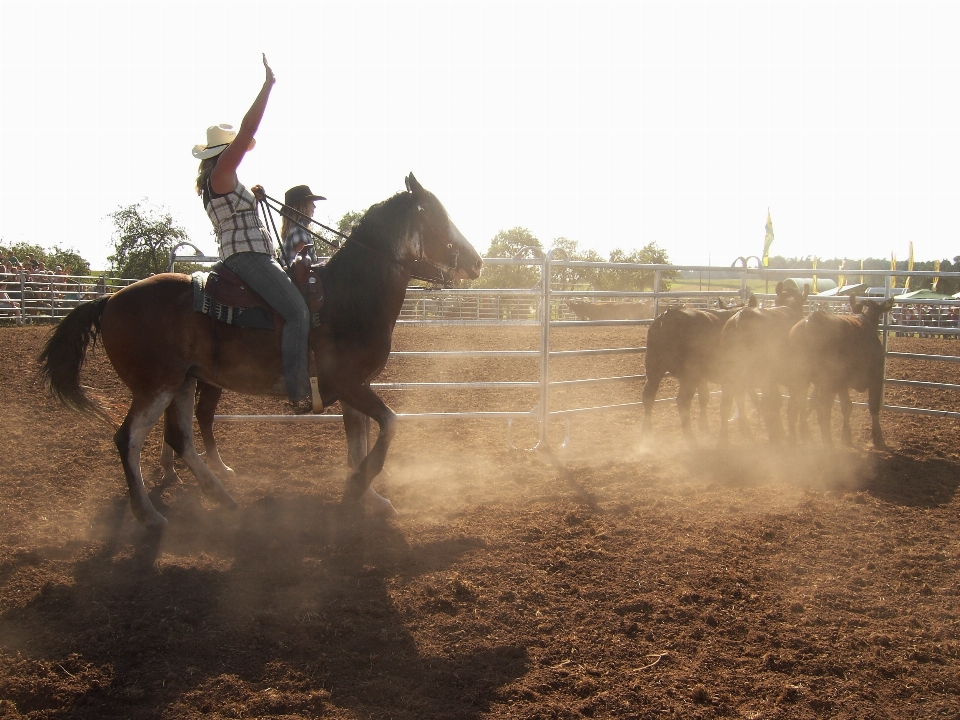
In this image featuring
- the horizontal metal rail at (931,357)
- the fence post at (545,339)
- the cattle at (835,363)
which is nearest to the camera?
the fence post at (545,339)

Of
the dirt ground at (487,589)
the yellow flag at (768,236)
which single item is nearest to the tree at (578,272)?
the yellow flag at (768,236)

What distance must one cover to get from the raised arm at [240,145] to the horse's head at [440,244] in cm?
111

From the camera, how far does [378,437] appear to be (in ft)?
16.8

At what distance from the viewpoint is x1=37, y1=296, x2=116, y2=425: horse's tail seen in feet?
16.6

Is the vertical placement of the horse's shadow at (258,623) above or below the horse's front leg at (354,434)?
below

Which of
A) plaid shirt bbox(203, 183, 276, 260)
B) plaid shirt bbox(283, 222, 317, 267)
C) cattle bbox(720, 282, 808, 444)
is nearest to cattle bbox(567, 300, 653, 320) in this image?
cattle bbox(720, 282, 808, 444)

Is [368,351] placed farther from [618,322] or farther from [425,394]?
[425,394]

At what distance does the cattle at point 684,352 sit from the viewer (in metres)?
8.08

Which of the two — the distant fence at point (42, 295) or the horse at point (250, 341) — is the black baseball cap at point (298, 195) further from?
the distant fence at point (42, 295)

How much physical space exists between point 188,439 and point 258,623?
2.29m

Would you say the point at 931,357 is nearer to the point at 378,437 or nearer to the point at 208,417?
the point at 378,437

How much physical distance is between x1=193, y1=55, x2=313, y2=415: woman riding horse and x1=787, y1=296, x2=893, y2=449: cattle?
5.48m

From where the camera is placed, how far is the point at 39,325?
2030 cm

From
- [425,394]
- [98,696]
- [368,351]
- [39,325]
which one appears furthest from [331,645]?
[39,325]
